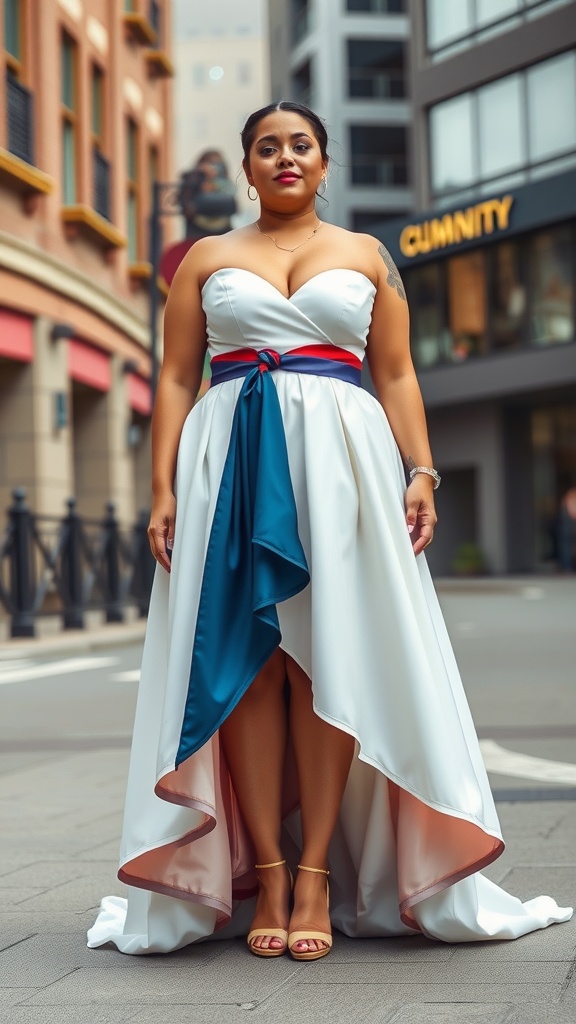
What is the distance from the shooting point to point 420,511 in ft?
11.3

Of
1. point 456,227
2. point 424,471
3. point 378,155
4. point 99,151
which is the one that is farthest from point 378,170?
point 424,471

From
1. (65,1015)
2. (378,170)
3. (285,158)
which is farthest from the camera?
(378,170)

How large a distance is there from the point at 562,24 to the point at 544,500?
35.3 ft

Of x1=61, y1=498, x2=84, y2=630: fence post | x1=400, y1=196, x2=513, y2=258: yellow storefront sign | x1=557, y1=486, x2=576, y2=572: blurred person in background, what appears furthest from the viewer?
x1=557, y1=486, x2=576, y2=572: blurred person in background

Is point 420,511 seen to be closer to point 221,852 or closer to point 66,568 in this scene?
point 221,852

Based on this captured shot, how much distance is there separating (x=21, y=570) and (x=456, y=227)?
19817 mm

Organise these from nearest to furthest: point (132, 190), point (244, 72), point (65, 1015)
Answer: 1. point (65, 1015)
2. point (132, 190)
3. point (244, 72)

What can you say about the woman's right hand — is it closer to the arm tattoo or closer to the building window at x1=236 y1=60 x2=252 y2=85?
the arm tattoo

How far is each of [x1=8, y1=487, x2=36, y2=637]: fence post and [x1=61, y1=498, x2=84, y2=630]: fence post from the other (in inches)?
46.4

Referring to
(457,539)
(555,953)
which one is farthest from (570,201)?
(555,953)

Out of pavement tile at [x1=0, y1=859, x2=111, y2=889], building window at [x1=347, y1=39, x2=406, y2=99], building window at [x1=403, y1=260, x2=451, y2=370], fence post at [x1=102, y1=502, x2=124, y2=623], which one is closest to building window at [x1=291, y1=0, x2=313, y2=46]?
building window at [x1=347, y1=39, x2=406, y2=99]

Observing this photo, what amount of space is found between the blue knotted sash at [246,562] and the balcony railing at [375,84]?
49.7 m

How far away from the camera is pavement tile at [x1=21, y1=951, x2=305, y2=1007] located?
2895 mm

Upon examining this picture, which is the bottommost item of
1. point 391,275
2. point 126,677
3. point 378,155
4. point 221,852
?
point 126,677
